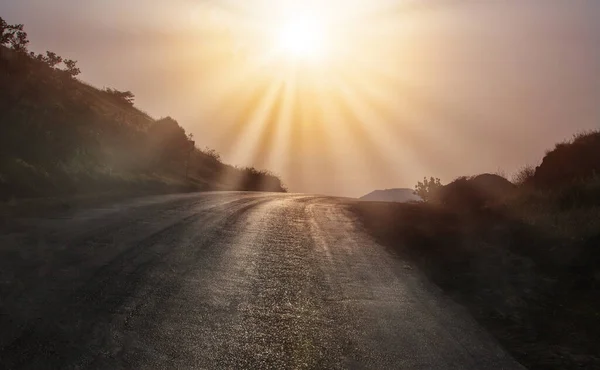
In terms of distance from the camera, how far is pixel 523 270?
33.9 ft

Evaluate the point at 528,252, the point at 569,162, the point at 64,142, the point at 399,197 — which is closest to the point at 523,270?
the point at 528,252

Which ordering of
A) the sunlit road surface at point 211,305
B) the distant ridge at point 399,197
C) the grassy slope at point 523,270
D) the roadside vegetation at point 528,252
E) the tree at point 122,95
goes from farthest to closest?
the tree at point 122,95
the distant ridge at point 399,197
the roadside vegetation at point 528,252
the grassy slope at point 523,270
the sunlit road surface at point 211,305

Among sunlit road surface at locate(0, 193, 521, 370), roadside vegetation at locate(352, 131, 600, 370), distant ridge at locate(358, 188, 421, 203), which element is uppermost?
distant ridge at locate(358, 188, 421, 203)

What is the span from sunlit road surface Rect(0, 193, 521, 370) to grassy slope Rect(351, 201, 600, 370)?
1.89ft

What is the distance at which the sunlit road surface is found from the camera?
18.3 feet

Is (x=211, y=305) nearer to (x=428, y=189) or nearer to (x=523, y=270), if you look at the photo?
(x=523, y=270)

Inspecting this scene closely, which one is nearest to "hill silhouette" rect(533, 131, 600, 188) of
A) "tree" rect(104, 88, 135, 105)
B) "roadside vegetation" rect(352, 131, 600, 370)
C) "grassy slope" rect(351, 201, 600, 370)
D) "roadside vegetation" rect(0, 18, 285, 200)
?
"roadside vegetation" rect(352, 131, 600, 370)

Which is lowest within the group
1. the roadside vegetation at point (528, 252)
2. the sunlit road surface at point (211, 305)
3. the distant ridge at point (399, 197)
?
the sunlit road surface at point (211, 305)

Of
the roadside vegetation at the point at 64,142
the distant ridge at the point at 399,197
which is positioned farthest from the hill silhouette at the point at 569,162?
the roadside vegetation at the point at 64,142

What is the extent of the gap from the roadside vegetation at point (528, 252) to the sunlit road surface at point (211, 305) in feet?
2.14

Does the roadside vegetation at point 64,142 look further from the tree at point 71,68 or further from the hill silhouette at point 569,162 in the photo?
the hill silhouette at point 569,162

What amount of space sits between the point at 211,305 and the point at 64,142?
18.8m

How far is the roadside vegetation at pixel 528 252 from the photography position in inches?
287

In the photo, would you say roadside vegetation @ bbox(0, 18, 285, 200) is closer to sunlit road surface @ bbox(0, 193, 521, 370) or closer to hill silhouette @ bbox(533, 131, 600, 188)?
sunlit road surface @ bbox(0, 193, 521, 370)
